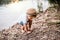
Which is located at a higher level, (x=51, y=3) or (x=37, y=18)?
(x=51, y=3)

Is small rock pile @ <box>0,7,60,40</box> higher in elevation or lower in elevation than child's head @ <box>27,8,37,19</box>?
lower

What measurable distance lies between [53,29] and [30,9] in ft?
0.90

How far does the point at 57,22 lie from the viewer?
1.41 m

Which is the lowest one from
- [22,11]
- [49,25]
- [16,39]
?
[16,39]

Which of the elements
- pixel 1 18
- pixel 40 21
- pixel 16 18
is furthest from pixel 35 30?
pixel 1 18

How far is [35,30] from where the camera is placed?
1415 millimetres

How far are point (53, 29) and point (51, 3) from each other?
0.24 meters

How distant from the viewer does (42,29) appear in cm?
141

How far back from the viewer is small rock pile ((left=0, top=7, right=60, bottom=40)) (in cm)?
138

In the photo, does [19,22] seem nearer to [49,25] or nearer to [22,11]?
[22,11]

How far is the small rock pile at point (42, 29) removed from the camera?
4.52 feet

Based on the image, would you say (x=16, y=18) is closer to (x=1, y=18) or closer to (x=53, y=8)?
(x=1, y=18)

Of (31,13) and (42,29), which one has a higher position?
(31,13)

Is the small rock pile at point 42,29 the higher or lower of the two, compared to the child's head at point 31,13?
lower
